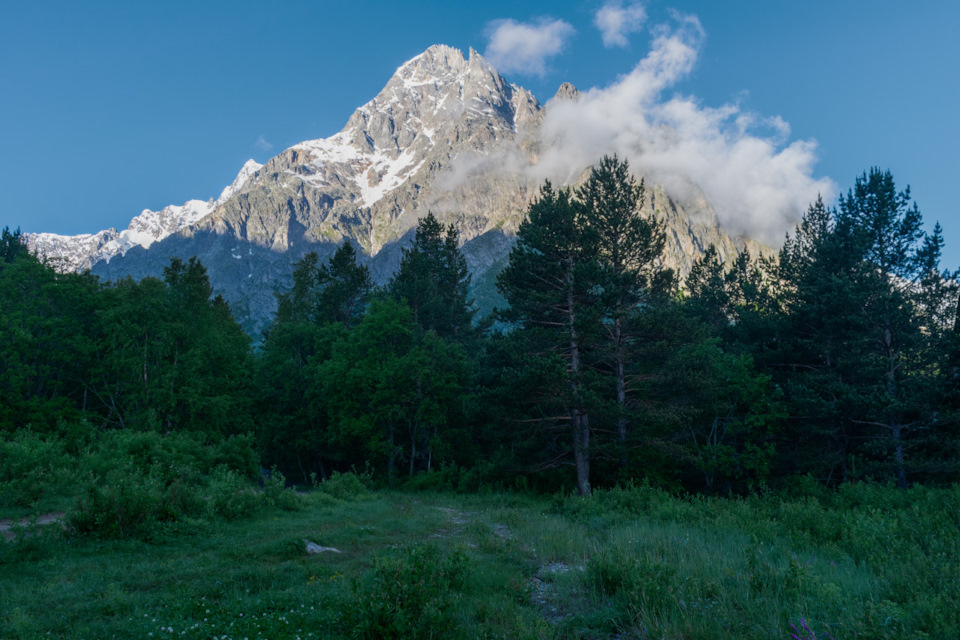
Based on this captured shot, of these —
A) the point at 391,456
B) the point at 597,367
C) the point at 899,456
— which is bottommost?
the point at 391,456

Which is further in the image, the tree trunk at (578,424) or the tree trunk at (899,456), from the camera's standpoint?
the tree trunk at (899,456)

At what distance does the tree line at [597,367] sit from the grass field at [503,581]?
9820mm

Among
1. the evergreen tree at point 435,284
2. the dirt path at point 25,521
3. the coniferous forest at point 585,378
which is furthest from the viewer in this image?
the evergreen tree at point 435,284

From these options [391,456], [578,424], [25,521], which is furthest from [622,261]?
[25,521]

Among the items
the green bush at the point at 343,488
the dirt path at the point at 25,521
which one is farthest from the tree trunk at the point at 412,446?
the dirt path at the point at 25,521

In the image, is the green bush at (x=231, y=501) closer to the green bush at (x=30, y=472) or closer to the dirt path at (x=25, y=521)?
the dirt path at (x=25, y=521)

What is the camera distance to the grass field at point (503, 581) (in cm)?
524

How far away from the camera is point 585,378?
2127 centimetres

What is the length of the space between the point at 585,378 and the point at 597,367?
2.96 metres

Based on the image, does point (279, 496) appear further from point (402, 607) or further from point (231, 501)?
point (402, 607)

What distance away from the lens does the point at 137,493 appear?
10594mm

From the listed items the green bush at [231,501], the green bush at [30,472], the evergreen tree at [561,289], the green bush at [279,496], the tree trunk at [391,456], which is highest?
the evergreen tree at [561,289]

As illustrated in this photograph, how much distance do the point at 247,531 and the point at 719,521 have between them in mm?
11994

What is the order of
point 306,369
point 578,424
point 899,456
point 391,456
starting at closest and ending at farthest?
point 899,456 → point 578,424 → point 391,456 → point 306,369
